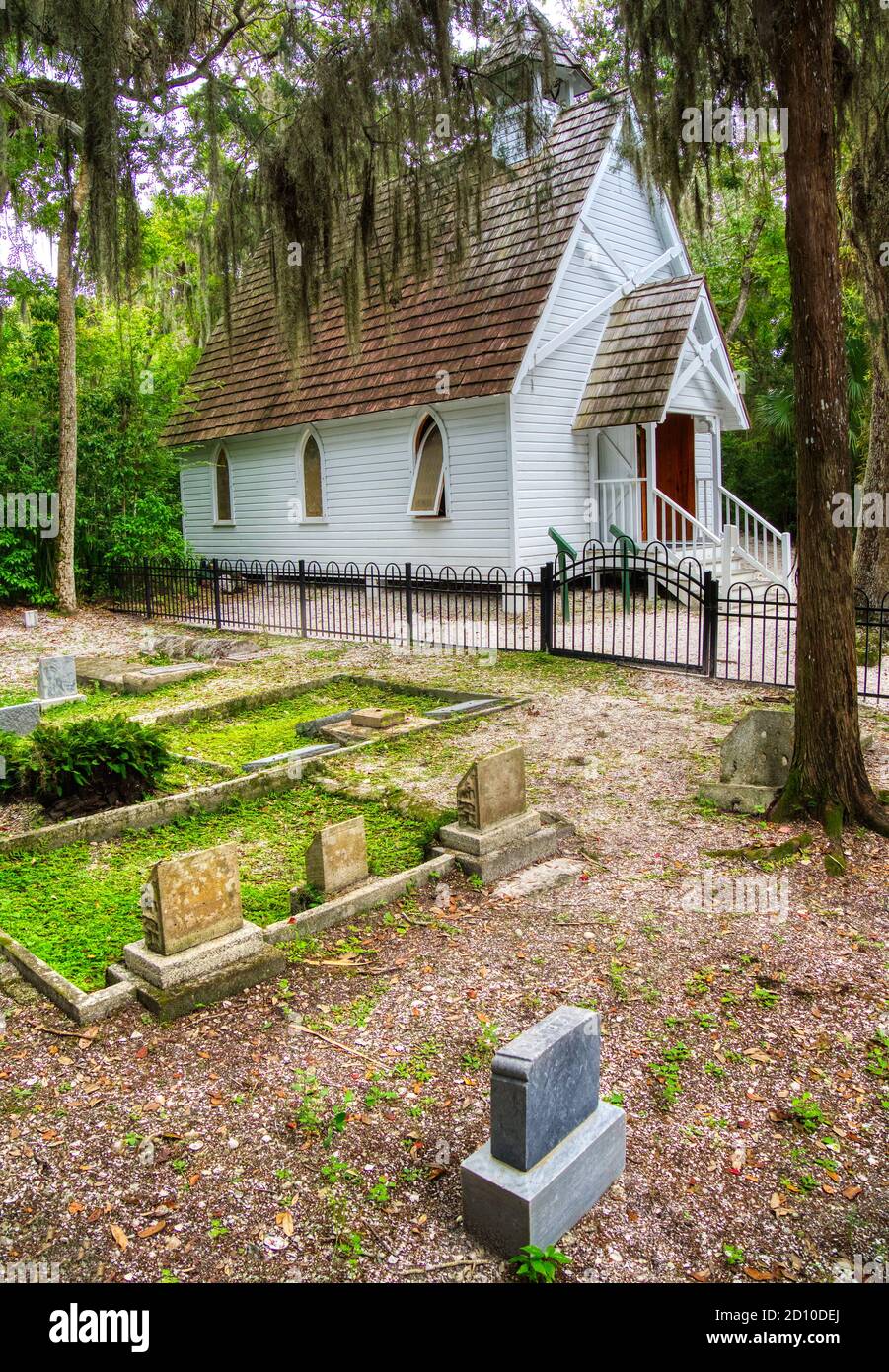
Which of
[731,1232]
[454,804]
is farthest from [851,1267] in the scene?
[454,804]

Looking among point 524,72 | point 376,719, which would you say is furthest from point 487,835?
point 524,72

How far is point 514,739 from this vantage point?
8898 mm

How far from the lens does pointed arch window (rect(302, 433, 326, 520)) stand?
2061 cm

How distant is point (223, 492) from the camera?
76.9ft

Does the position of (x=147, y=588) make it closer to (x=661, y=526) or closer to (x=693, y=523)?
(x=661, y=526)

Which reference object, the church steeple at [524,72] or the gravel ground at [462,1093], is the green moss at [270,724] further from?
the church steeple at [524,72]

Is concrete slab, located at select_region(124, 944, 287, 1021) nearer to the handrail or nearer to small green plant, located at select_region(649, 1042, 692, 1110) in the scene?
small green plant, located at select_region(649, 1042, 692, 1110)

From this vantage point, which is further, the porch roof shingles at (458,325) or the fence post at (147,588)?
the fence post at (147,588)

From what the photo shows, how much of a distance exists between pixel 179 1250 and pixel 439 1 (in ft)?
32.9

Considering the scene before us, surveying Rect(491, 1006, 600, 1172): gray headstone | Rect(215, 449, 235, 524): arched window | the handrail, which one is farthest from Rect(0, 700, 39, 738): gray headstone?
Rect(215, 449, 235, 524): arched window

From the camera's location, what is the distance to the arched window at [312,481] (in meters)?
20.7

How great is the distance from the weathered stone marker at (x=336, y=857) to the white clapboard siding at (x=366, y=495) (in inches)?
462

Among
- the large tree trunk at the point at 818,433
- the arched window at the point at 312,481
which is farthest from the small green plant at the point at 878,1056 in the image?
the arched window at the point at 312,481

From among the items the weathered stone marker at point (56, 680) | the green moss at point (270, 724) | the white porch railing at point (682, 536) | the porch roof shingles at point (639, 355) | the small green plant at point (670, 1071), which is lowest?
the small green plant at point (670, 1071)
